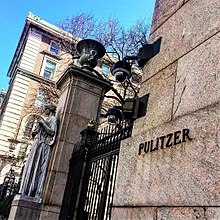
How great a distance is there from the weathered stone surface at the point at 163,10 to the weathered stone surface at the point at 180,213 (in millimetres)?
2608

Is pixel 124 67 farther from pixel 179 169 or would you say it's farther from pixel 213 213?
pixel 213 213

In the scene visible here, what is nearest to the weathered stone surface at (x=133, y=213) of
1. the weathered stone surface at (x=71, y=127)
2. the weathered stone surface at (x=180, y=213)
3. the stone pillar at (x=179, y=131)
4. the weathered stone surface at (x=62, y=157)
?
the stone pillar at (x=179, y=131)

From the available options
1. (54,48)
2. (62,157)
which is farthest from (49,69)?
(62,157)

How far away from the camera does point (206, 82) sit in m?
2.68

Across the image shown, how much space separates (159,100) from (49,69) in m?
27.9

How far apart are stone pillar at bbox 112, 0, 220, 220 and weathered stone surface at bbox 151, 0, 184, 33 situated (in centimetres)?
2

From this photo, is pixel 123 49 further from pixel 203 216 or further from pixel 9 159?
pixel 203 216

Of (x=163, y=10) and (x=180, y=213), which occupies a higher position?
(x=163, y=10)

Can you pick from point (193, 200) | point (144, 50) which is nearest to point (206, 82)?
point (193, 200)

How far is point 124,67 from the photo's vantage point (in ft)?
18.6

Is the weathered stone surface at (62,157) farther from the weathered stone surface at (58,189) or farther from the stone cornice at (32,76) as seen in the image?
the stone cornice at (32,76)

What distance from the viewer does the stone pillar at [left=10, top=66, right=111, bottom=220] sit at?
6.25 metres

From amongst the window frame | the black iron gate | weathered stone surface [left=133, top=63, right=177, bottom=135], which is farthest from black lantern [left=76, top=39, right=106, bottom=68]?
the window frame

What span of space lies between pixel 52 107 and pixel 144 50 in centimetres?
406
